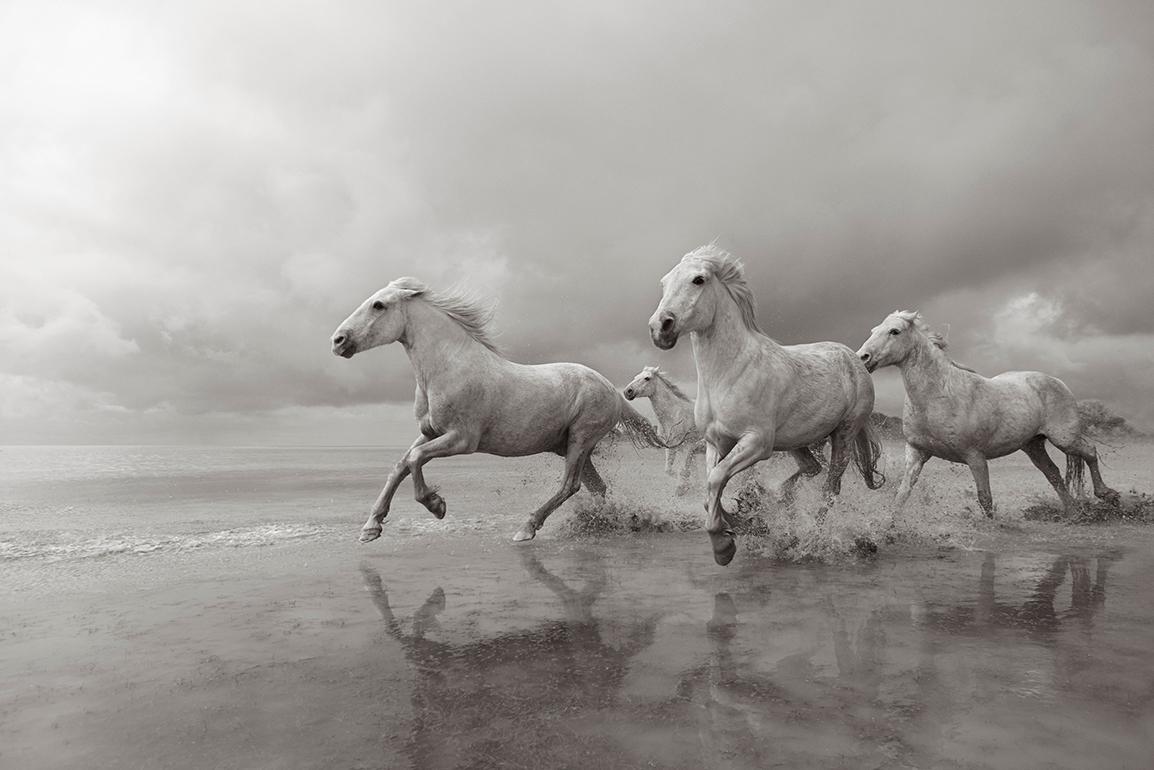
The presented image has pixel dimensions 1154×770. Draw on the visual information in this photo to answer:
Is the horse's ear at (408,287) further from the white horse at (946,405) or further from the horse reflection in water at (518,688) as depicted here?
the white horse at (946,405)

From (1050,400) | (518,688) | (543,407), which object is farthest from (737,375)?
(1050,400)

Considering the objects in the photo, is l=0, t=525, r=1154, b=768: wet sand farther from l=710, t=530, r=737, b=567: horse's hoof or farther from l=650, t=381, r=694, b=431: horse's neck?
l=650, t=381, r=694, b=431: horse's neck

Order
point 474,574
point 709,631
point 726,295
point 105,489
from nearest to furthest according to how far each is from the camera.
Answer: point 709,631 → point 474,574 → point 726,295 → point 105,489

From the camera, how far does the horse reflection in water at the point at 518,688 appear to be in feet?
7.57

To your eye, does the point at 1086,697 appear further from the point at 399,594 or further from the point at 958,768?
the point at 399,594

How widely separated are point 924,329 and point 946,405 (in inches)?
36.0

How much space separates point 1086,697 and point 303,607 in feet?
12.6

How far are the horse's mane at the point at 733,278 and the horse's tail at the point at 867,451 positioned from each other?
210 centimetres

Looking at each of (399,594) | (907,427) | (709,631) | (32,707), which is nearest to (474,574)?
(399,594)

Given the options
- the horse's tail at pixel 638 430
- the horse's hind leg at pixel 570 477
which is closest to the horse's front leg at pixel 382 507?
the horse's hind leg at pixel 570 477

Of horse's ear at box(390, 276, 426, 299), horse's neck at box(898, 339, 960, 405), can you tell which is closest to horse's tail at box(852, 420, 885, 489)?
horse's neck at box(898, 339, 960, 405)

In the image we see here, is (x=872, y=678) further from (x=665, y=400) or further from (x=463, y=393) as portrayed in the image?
(x=665, y=400)

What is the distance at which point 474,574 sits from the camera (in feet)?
17.1

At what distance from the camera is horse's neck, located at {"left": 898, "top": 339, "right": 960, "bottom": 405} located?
8.30 meters
